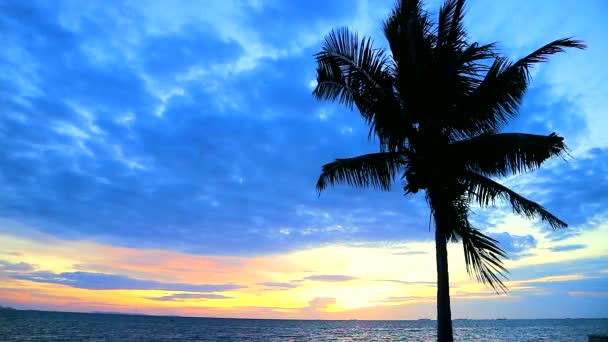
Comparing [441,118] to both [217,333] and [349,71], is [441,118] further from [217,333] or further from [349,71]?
[217,333]

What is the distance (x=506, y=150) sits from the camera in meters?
10.1

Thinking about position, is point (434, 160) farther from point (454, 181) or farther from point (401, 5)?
point (401, 5)

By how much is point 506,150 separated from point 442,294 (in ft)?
11.2

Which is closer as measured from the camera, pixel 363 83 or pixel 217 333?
pixel 363 83

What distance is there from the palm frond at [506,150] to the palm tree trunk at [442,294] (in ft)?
6.41

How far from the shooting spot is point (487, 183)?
35.3ft

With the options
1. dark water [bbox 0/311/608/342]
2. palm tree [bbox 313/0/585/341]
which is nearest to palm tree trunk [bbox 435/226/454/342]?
palm tree [bbox 313/0/585/341]

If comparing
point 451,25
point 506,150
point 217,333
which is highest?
point 451,25

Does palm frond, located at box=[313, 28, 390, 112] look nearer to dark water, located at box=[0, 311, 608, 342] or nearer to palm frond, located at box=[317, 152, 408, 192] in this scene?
palm frond, located at box=[317, 152, 408, 192]

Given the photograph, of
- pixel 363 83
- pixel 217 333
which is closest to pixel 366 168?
pixel 363 83

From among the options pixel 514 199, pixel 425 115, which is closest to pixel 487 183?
pixel 514 199

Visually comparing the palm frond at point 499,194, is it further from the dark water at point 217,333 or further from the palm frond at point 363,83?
the dark water at point 217,333

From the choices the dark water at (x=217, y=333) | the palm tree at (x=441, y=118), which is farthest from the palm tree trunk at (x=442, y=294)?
the dark water at (x=217, y=333)

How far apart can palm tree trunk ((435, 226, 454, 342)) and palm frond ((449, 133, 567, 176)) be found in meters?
1.95
